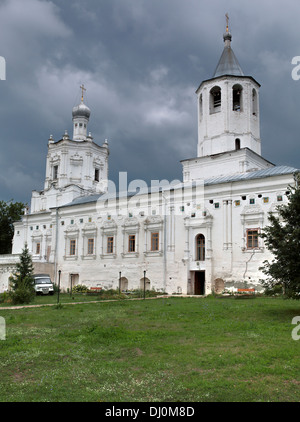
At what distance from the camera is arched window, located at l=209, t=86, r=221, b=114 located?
30625 millimetres

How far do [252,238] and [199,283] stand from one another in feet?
17.4

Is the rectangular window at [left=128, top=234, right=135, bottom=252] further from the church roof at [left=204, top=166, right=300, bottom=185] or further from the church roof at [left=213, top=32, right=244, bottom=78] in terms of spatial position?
the church roof at [left=213, top=32, right=244, bottom=78]

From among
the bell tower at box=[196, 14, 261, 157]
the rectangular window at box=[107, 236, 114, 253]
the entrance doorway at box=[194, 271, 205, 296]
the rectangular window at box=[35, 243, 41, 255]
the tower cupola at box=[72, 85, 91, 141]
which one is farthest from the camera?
the tower cupola at box=[72, 85, 91, 141]

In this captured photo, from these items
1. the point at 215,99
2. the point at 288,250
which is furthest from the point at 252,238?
the point at 288,250

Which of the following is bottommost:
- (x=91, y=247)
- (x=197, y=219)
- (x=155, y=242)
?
(x=91, y=247)

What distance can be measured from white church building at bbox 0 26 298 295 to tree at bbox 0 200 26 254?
38.0 ft

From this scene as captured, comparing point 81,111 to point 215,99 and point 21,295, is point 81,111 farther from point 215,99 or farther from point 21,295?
point 21,295

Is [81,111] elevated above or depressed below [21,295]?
above

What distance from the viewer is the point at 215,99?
31.3 meters

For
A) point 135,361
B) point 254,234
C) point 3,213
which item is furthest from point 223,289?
point 3,213

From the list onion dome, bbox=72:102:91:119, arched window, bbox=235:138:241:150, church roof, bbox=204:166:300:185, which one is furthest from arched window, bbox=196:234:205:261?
onion dome, bbox=72:102:91:119

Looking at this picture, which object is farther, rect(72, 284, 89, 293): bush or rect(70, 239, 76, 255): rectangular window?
rect(70, 239, 76, 255): rectangular window
